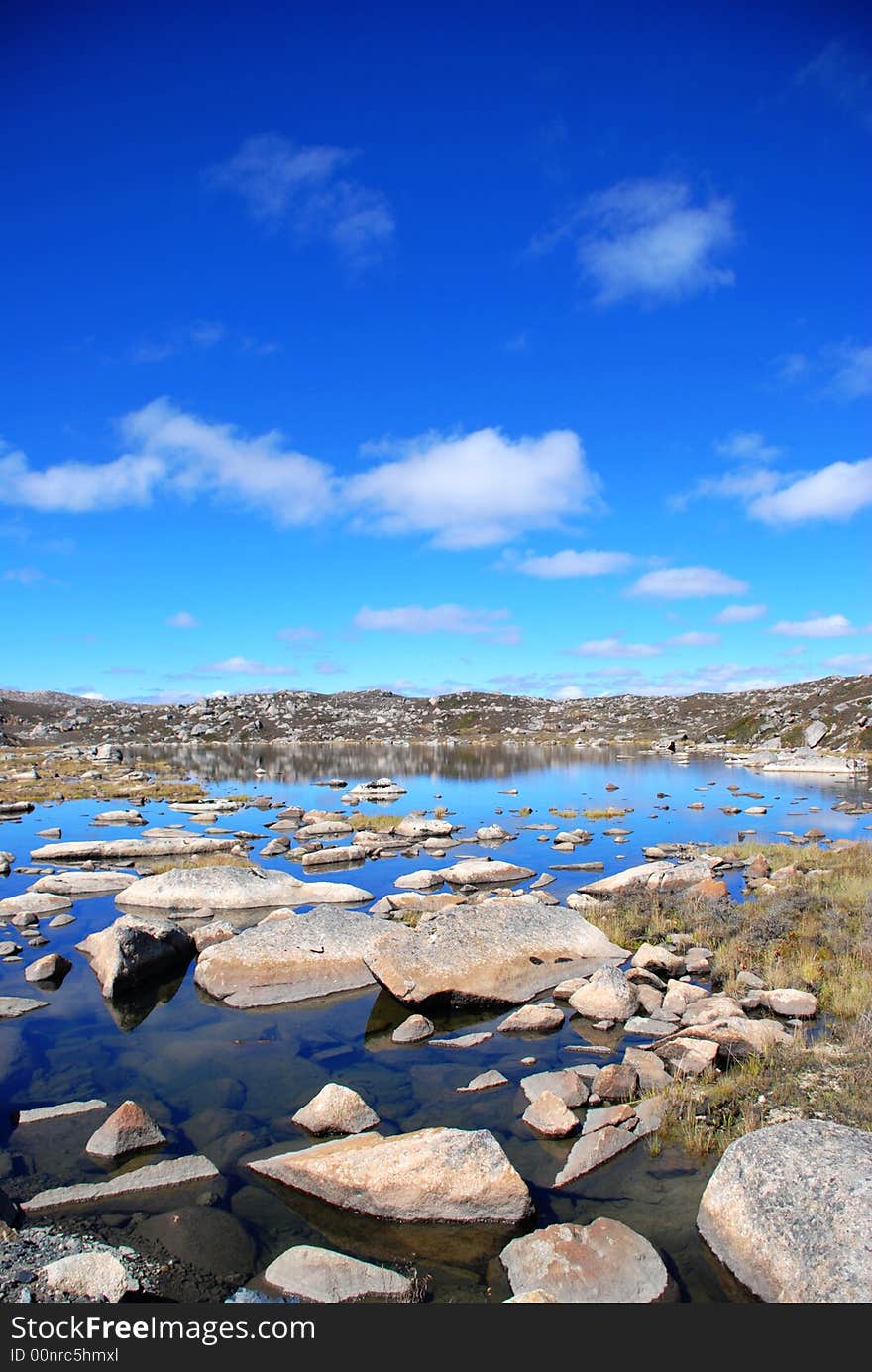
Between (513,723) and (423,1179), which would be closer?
(423,1179)

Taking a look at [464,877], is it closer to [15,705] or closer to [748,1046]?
[748,1046]

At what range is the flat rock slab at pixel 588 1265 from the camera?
7.09 m

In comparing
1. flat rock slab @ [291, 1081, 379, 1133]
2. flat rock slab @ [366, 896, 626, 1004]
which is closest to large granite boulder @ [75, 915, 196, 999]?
flat rock slab @ [366, 896, 626, 1004]

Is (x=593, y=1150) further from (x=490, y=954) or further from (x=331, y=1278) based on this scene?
(x=490, y=954)

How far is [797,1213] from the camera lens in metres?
7.23

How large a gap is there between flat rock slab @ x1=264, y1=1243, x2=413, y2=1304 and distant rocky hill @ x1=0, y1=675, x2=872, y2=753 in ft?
337

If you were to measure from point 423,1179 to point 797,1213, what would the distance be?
3962 millimetres

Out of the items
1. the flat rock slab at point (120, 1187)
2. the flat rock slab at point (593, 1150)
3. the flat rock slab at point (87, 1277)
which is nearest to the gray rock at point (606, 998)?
the flat rock slab at point (593, 1150)

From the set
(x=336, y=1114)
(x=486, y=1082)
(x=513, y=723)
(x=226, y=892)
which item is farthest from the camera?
(x=513, y=723)

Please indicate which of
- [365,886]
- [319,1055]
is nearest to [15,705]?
[365,886]

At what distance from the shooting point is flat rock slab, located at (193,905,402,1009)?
52.7ft

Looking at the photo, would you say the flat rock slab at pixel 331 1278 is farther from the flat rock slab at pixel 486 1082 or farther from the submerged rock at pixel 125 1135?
the flat rock slab at pixel 486 1082

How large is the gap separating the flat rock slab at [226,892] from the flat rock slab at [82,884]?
1.93 meters

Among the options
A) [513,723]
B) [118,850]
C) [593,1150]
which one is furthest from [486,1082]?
Result: [513,723]
